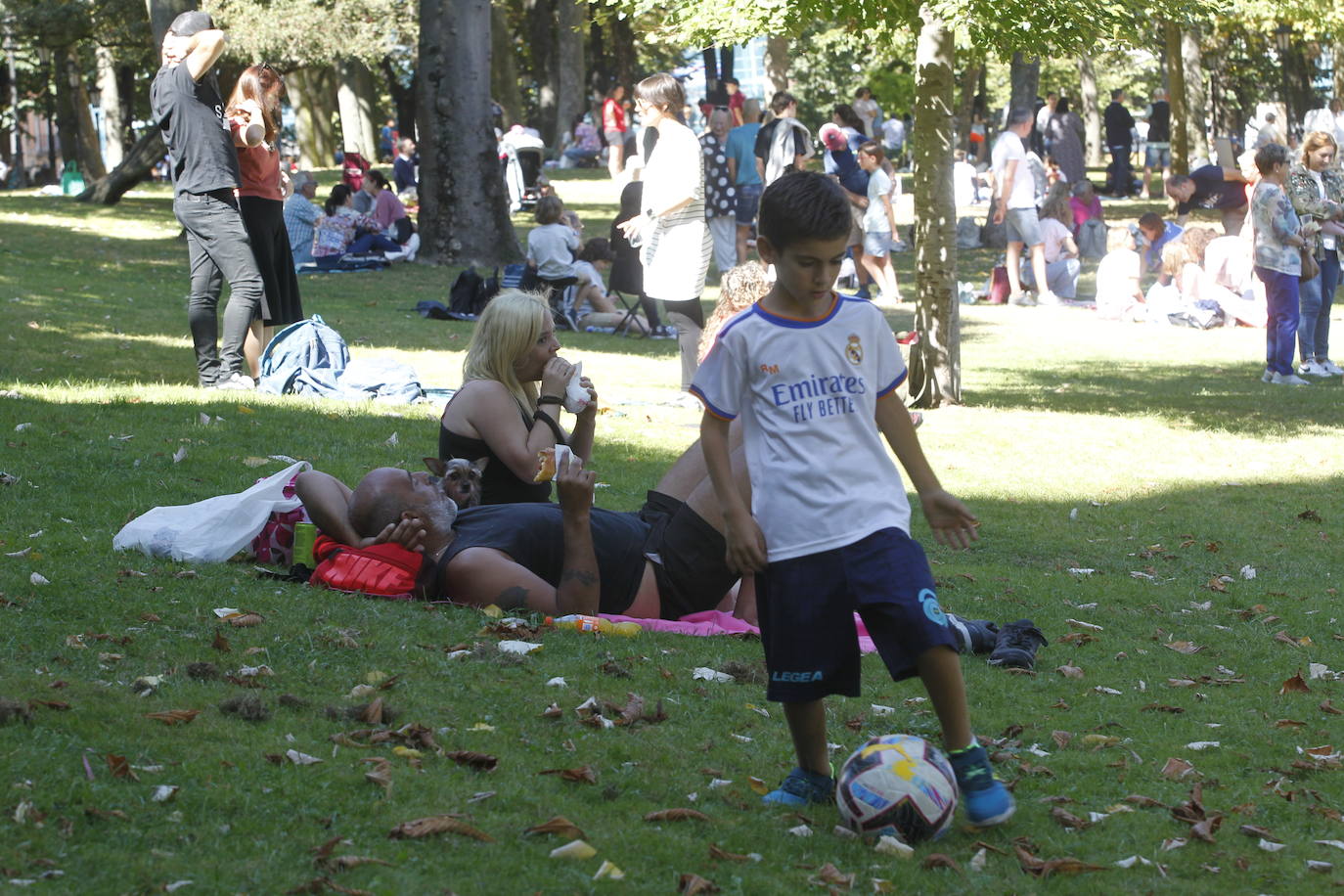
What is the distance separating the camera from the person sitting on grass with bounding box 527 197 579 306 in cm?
1677

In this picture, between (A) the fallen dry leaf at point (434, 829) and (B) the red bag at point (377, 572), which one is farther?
(B) the red bag at point (377, 572)

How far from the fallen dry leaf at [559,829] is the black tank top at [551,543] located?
2.20 m

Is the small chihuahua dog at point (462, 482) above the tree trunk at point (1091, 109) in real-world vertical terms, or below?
below

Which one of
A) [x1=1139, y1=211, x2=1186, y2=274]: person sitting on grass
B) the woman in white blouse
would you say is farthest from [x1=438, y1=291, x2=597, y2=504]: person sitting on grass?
[x1=1139, y1=211, x2=1186, y2=274]: person sitting on grass

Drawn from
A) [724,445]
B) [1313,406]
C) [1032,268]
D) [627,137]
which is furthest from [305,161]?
[724,445]

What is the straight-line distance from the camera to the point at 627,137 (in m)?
38.2

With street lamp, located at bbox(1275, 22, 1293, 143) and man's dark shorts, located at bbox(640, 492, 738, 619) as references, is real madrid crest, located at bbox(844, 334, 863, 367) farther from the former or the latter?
street lamp, located at bbox(1275, 22, 1293, 143)

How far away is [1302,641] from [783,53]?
2615 centimetres

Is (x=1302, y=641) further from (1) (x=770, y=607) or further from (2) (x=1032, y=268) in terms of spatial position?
(2) (x=1032, y=268)

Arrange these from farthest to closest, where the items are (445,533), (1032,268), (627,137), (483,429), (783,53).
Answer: (627,137), (783,53), (1032,268), (483,429), (445,533)

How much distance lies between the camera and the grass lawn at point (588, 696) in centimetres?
372

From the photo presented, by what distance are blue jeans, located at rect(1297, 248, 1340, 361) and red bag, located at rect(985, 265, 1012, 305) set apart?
632 centimetres

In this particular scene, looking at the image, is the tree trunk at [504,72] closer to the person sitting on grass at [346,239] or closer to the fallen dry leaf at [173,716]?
the person sitting on grass at [346,239]

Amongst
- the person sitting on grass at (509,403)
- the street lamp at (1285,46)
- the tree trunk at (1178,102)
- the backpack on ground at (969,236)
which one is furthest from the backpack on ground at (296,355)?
the street lamp at (1285,46)
